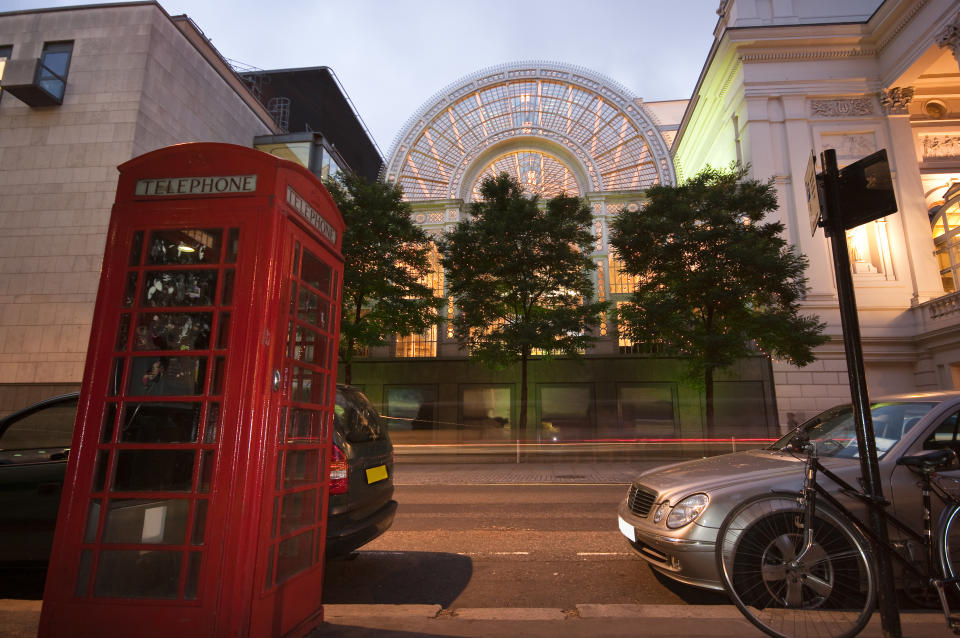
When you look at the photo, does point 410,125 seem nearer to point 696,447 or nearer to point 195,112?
point 195,112

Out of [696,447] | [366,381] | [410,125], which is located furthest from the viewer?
[410,125]

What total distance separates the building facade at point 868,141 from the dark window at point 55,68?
2853cm

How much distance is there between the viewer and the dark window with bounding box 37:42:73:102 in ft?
64.6

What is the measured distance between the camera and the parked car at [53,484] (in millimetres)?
4316

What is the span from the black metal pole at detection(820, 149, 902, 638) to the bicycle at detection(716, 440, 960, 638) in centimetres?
10

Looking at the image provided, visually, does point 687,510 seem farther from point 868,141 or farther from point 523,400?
point 868,141

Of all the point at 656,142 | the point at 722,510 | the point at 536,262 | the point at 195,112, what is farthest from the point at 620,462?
the point at 195,112

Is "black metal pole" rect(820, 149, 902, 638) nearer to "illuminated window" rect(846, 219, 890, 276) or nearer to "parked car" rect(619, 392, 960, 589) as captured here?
"parked car" rect(619, 392, 960, 589)

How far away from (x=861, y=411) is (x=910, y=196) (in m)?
25.8

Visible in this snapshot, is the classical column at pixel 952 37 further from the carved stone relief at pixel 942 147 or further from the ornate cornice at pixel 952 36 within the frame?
the carved stone relief at pixel 942 147

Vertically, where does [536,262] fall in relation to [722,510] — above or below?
above

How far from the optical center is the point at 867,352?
68.4ft

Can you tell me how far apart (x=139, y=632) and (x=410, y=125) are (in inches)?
1064

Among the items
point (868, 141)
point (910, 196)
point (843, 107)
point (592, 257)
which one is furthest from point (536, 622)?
point (843, 107)
